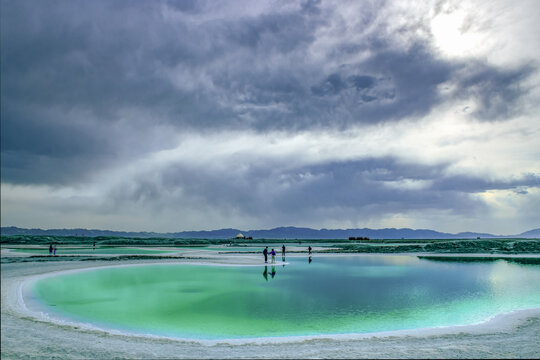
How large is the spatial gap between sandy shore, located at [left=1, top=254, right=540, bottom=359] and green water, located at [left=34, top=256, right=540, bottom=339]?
68.0 inches

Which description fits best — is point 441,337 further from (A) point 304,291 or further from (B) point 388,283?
(B) point 388,283

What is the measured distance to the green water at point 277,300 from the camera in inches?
697

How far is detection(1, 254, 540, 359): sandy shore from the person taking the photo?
1238 centimetres

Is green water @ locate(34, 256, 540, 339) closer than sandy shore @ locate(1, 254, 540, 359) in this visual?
No

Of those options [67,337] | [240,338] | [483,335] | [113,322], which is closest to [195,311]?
[113,322]

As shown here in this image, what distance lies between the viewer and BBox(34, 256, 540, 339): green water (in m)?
17.7

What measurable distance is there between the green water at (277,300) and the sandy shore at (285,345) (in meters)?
1.73

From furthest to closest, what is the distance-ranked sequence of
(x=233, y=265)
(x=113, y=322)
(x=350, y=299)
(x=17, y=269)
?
(x=233, y=265) < (x=17, y=269) < (x=350, y=299) < (x=113, y=322)

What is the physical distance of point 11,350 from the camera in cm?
1234

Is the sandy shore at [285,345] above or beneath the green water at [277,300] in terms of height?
above

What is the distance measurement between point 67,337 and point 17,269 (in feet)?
91.1

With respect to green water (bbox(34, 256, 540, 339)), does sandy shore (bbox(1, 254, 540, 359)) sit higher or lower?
higher

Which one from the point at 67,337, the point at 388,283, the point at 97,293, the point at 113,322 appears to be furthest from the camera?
the point at 388,283

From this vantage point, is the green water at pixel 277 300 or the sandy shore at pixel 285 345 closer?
the sandy shore at pixel 285 345
